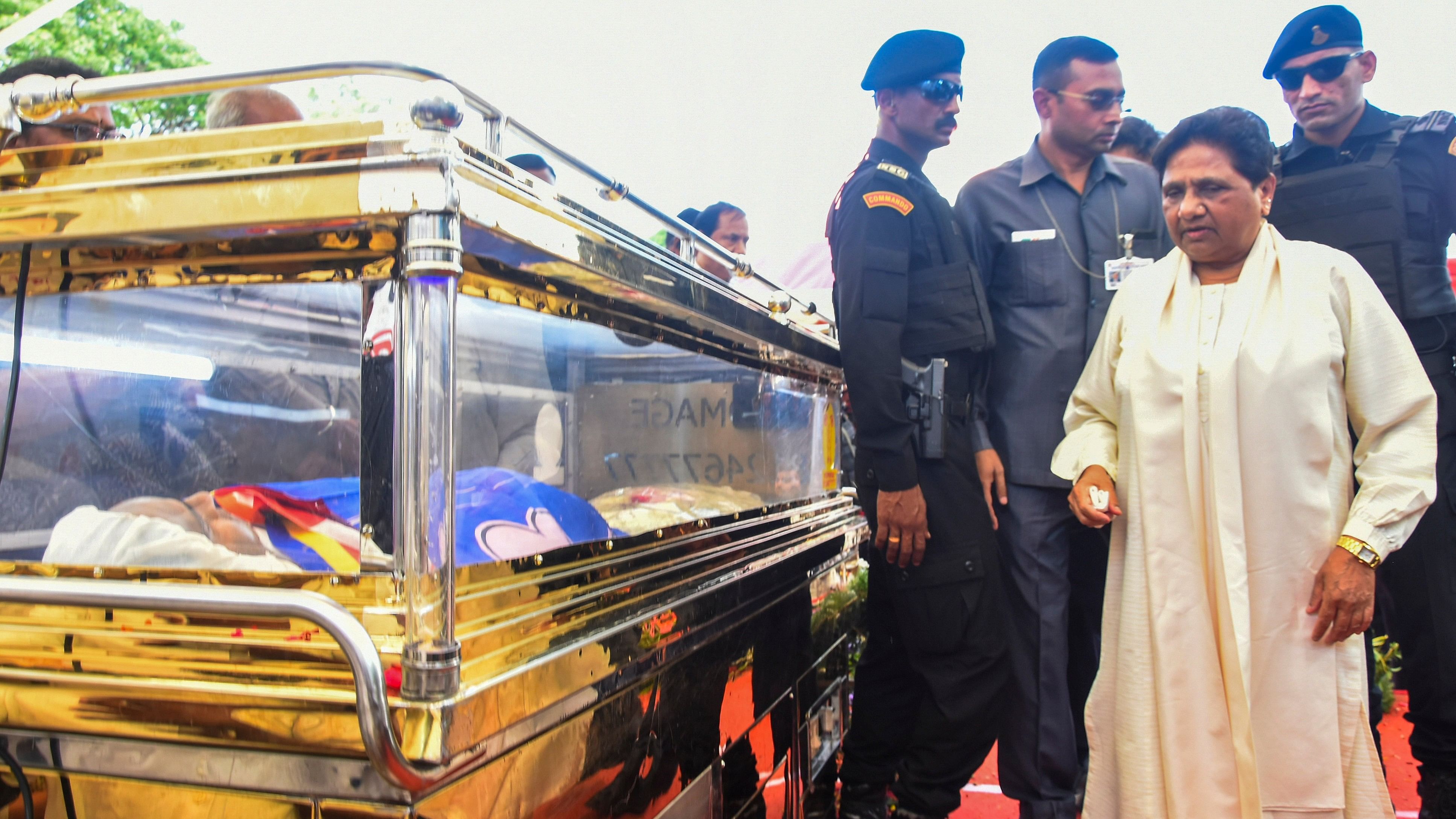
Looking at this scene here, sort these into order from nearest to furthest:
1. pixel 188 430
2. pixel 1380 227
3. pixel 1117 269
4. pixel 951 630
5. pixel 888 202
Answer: pixel 188 430
pixel 951 630
pixel 888 202
pixel 1117 269
pixel 1380 227

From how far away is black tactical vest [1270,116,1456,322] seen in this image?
284 cm

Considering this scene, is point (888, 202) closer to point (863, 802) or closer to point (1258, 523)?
point (1258, 523)

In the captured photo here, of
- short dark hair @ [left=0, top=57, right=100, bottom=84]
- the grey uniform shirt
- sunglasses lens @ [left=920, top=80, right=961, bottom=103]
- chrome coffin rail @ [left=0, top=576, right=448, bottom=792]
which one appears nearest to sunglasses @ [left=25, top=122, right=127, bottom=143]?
short dark hair @ [left=0, top=57, right=100, bottom=84]

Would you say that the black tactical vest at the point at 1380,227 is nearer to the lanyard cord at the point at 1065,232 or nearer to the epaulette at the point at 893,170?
the lanyard cord at the point at 1065,232

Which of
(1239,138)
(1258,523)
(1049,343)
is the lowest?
(1258,523)

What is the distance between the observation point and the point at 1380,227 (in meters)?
2.90

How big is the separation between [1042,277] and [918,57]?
2.48 ft

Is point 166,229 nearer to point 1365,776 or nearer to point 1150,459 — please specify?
point 1150,459

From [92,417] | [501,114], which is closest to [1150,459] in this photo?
[501,114]

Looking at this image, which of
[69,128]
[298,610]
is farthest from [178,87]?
[298,610]

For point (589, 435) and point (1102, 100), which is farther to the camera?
point (1102, 100)

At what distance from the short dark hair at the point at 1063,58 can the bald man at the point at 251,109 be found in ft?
6.88

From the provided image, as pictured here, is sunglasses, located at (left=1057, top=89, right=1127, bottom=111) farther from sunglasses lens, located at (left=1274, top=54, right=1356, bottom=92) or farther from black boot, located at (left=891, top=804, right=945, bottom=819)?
black boot, located at (left=891, top=804, right=945, bottom=819)

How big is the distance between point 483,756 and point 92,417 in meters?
0.90
